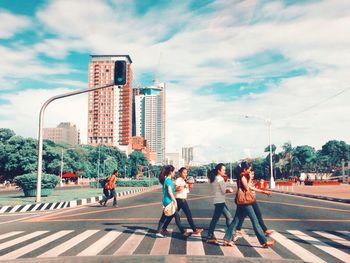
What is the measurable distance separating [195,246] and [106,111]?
591 ft

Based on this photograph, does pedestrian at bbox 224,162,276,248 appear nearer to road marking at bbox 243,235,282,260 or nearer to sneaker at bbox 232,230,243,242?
road marking at bbox 243,235,282,260

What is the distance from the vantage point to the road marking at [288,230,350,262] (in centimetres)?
676

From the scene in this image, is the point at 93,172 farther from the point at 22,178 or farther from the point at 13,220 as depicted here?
the point at 13,220

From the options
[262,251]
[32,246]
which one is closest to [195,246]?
[262,251]

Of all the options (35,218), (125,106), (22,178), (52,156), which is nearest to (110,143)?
(125,106)

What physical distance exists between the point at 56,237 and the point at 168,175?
313cm

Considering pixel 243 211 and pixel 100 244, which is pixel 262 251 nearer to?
pixel 243 211

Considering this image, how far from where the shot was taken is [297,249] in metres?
7.42

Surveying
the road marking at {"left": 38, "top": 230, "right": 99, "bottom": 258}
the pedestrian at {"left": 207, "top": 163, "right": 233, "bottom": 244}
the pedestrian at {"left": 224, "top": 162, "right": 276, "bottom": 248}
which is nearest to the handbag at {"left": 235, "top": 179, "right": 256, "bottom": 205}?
the pedestrian at {"left": 224, "top": 162, "right": 276, "bottom": 248}

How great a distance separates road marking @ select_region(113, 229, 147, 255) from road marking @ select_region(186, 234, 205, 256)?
110 centimetres

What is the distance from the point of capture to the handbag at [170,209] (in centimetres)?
878

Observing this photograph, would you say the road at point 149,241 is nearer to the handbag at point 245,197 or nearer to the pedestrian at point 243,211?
the pedestrian at point 243,211

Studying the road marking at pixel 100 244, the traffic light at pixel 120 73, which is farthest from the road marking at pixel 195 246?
the traffic light at pixel 120 73

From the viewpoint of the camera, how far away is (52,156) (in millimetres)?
61531
